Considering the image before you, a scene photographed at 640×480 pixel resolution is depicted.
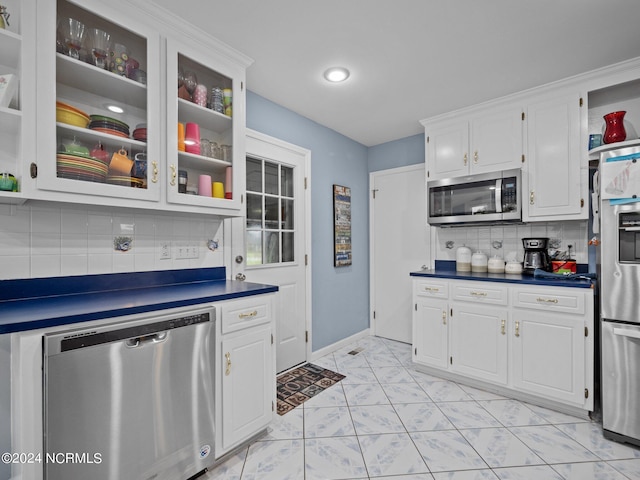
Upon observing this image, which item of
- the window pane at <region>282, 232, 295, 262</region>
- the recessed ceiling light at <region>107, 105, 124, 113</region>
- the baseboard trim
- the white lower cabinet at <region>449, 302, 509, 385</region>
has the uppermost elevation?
the recessed ceiling light at <region>107, 105, 124, 113</region>

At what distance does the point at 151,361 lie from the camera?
4.41 feet

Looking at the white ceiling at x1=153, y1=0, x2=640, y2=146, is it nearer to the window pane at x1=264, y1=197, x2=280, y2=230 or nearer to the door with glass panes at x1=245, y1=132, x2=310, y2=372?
the door with glass panes at x1=245, y1=132, x2=310, y2=372

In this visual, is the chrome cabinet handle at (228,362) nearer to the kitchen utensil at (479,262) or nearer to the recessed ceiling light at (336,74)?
the recessed ceiling light at (336,74)

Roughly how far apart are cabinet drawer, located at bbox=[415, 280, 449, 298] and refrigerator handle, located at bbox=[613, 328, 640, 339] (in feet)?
3.46

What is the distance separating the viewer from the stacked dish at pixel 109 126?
1.54 m

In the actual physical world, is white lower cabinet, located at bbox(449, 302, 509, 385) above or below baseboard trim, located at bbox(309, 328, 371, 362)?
above

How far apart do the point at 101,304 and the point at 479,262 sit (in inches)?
113

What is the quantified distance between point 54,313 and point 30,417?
36 cm

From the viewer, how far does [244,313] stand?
1733mm

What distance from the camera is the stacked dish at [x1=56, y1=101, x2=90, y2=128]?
1389mm

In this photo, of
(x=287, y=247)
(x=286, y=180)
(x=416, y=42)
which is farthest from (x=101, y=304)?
(x=416, y=42)

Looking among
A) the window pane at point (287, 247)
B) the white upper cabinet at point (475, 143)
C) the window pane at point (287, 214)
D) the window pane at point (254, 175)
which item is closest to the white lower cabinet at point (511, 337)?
the white upper cabinet at point (475, 143)

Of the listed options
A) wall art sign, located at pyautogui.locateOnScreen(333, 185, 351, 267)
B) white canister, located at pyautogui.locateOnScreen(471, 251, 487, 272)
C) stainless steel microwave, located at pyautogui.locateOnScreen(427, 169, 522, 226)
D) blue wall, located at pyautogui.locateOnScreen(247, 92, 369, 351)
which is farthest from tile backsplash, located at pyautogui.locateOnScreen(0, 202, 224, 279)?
white canister, located at pyautogui.locateOnScreen(471, 251, 487, 272)

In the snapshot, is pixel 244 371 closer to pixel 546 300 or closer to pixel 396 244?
pixel 546 300
